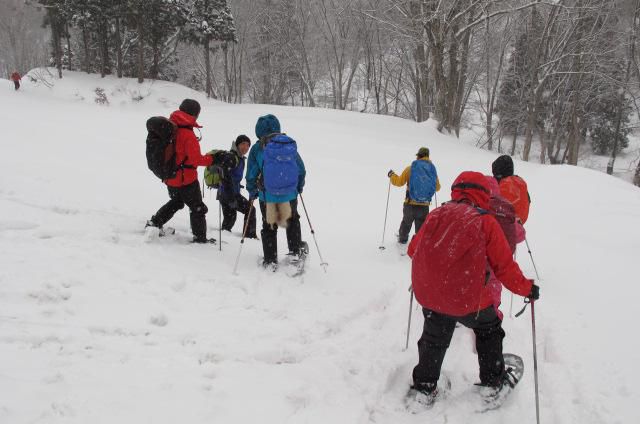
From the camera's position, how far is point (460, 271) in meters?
2.88

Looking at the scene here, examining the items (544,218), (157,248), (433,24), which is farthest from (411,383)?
(433,24)

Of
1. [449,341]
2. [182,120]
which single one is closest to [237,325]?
[449,341]

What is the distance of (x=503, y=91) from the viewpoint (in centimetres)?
3325

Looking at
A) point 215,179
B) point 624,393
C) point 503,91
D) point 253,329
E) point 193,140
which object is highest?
point 503,91

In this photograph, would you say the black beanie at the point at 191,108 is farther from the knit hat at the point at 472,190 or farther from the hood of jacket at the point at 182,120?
the knit hat at the point at 472,190

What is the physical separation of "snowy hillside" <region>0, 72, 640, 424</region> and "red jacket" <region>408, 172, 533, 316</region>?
992 mm

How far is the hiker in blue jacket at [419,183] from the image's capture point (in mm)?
7012

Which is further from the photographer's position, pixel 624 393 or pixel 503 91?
pixel 503 91

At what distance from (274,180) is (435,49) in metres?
17.4

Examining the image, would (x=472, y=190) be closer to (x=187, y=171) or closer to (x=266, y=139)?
(x=266, y=139)

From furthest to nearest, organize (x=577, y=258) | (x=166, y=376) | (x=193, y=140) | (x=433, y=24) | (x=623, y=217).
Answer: (x=433, y=24) < (x=623, y=217) < (x=577, y=258) < (x=193, y=140) < (x=166, y=376)

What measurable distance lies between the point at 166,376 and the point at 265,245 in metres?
2.47

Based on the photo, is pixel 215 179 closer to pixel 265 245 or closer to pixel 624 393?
pixel 265 245

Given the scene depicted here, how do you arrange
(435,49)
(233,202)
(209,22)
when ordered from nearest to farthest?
1. (233,202)
2. (435,49)
3. (209,22)
